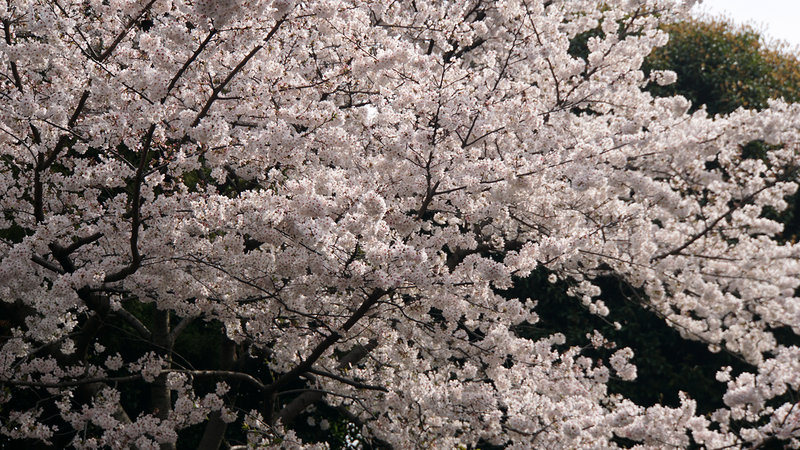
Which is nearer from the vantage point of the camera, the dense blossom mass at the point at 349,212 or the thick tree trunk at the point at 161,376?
the dense blossom mass at the point at 349,212

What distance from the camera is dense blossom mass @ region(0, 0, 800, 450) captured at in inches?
204

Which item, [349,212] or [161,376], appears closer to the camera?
[349,212]

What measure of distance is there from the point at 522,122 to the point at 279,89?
8.10ft

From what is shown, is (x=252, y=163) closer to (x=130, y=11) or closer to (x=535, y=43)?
(x=130, y=11)

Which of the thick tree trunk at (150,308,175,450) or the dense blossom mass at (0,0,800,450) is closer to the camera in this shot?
the dense blossom mass at (0,0,800,450)

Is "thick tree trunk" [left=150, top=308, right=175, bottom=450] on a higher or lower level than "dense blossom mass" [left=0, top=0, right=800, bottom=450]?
lower

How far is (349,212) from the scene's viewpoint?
5211 millimetres

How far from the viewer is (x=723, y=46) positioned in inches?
571

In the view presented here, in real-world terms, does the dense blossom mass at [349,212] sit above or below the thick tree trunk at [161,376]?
above

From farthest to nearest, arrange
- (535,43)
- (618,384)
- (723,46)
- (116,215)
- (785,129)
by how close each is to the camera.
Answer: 1. (723,46)
2. (618,384)
3. (785,129)
4. (535,43)
5. (116,215)

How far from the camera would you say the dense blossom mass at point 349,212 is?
518 cm

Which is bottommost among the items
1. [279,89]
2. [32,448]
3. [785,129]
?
[32,448]

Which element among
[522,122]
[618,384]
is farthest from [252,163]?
[618,384]

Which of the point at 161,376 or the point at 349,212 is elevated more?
the point at 349,212
